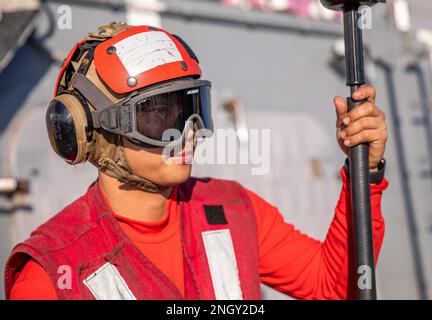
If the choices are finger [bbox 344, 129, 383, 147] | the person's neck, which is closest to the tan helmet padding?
the person's neck

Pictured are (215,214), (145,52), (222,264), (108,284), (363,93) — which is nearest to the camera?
(363,93)

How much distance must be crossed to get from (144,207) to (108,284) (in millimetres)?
340

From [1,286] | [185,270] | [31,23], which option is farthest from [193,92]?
[31,23]

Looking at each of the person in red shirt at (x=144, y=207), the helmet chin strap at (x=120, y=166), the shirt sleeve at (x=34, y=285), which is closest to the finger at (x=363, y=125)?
the person in red shirt at (x=144, y=207)

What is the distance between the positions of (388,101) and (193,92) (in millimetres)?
4160

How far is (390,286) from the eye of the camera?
5.49 metres

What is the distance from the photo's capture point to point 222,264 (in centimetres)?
223

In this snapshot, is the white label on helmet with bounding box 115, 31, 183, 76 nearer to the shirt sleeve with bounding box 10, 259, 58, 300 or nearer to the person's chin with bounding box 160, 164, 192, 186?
the person's chin with bounding box 160, 164, 192, 186

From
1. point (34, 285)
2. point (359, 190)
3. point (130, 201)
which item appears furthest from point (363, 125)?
point (34, 285)

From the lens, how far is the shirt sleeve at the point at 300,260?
2279 mm

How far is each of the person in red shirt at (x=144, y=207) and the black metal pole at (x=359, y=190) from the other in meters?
0.09

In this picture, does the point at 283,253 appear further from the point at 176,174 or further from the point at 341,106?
the point at 341,106

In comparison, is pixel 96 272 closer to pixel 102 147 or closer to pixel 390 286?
pixel 102 147

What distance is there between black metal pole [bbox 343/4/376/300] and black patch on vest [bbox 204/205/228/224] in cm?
63
